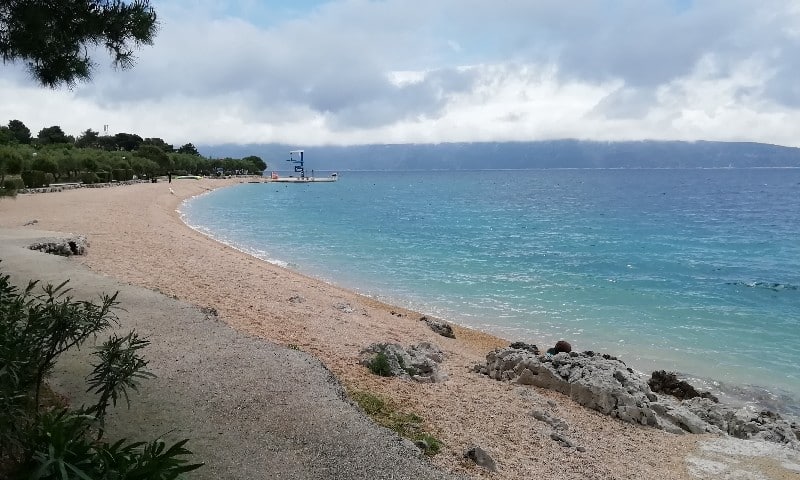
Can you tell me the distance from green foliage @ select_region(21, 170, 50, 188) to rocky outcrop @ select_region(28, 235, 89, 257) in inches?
1335

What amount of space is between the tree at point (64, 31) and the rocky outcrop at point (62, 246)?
32.7 ft

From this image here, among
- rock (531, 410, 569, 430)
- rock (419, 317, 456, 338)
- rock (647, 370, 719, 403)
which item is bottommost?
rock (647, 370, 719, 403)

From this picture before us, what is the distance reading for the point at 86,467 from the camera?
3.11 meters

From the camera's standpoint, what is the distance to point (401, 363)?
900 cm

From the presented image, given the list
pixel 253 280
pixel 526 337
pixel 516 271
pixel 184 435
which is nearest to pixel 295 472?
pixel 184 435

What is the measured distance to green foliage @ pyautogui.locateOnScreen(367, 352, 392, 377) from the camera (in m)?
8.58

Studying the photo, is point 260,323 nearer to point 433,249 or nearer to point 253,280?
point 253,280

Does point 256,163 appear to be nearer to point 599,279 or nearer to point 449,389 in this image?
point 599,279

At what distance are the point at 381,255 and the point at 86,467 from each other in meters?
24.7

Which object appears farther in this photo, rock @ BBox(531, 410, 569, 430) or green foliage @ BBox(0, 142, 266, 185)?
green foliage @ BBox(0, 142, 266, 185)

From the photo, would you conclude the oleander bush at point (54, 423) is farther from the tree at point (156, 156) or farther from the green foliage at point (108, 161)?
the tree at point (156, 156)

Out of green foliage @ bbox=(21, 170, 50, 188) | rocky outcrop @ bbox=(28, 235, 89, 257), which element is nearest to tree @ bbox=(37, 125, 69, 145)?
green foliage @ bbox=(21, 170, 50, 188)

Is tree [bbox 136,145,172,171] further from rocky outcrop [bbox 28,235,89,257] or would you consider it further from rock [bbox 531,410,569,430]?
rock [bbox 531,410,569,430]

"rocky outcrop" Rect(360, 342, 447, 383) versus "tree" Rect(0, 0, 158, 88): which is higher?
"tree" Rect(0, 0, 158, 88)
